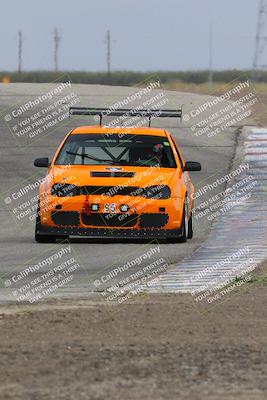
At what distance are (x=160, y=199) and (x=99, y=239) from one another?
125 centimetres

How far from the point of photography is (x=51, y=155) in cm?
3375

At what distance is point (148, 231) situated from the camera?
677 inches

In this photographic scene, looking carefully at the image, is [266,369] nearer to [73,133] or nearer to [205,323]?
[205,323]

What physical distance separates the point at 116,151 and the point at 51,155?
50.6 ft

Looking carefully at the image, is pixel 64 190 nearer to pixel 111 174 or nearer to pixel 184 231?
pixel 111 174

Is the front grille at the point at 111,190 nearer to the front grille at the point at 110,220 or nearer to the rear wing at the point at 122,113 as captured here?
the front grille at the point at 110,220

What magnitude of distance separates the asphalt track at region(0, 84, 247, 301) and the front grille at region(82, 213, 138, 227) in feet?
0.92

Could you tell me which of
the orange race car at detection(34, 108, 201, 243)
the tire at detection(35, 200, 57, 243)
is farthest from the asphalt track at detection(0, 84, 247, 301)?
the orange race car at detection(34, 108, 201, 243)

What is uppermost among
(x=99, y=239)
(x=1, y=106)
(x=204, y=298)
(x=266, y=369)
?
(x=266, y=369)

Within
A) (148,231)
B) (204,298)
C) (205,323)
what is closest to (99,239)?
(148,231)

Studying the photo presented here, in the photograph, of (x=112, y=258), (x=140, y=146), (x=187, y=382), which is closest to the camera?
→ (x=187, y=382)

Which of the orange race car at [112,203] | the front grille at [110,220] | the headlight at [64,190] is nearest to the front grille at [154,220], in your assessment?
→ the orange race car at [112,203]

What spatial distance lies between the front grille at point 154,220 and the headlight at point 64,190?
0.95 meters

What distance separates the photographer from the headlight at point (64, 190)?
1722 centimetres
